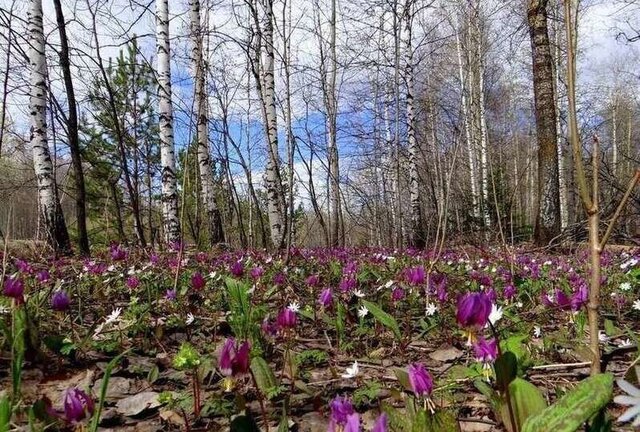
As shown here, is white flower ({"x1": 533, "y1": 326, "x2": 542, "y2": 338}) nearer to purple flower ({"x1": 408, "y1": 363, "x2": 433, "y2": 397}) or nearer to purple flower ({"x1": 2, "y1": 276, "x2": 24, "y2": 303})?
purple flower ({"x1": 408, "y1": 363, "x2": 433, "y2": 397})

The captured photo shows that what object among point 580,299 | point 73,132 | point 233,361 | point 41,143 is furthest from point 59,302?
point 41,143

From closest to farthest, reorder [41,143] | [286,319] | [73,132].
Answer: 1. [286,319]
2. [73,132]
3. [41,143]

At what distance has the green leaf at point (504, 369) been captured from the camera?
0.95 m

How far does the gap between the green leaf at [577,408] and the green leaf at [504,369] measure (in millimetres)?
129

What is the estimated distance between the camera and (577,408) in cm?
78

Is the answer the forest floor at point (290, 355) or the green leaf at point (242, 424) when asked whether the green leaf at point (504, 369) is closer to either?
the forest floor at point (290, 355)

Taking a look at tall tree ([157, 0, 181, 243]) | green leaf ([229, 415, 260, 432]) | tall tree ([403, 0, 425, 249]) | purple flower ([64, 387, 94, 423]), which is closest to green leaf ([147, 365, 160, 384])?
purple flower ([64, 387, 94, 423])

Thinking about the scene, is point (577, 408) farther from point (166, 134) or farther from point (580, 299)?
point (166, 134)

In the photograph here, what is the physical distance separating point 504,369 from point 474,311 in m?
0.16

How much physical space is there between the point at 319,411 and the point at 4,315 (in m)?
1.58

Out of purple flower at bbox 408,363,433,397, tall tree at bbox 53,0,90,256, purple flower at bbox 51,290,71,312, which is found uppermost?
tall tree at bbox 53,0,90,256

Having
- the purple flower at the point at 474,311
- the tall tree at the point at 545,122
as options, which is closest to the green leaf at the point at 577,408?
the purple flower at the point at 474,311

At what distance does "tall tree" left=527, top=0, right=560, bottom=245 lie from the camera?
828 cm

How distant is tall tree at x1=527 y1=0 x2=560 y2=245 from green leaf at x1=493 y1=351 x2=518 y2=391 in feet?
25.9
